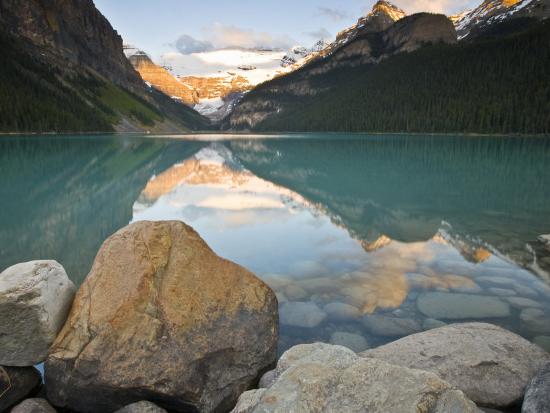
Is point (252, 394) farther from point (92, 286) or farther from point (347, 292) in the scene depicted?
point (347, 292)

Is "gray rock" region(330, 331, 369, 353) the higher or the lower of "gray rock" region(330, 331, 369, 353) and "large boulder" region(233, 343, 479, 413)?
the lower

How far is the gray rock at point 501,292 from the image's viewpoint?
1062 cm

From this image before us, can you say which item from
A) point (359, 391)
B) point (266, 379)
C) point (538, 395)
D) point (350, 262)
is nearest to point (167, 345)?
point (266, 379)

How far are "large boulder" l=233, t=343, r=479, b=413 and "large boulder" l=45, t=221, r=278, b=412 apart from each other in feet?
7.11

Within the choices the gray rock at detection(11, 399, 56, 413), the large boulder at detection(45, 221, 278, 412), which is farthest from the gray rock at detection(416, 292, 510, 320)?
the gray rock at detection(11, 399, 56, 413)

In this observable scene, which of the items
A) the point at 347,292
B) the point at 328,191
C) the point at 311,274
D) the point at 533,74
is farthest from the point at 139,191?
the point at 533,74

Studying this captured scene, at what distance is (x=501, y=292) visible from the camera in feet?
Answer: 35.3

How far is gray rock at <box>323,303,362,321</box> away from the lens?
9.24 m

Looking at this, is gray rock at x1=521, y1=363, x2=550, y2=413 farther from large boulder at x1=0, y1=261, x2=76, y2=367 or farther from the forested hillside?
the forested hillside

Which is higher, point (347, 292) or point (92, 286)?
point (92, 286)

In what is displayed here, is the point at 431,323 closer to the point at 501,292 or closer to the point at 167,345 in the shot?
the point at 501,292

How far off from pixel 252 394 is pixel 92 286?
337 cm

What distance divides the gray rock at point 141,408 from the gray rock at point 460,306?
632 centimetres

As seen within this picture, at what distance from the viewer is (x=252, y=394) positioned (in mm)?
5246
